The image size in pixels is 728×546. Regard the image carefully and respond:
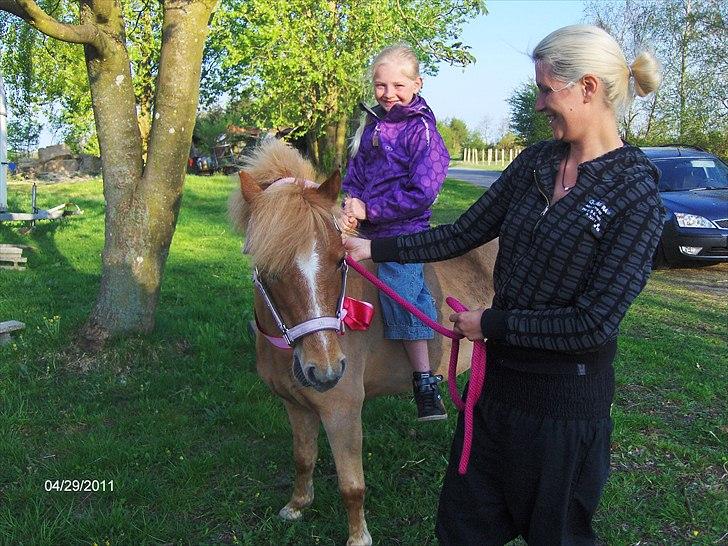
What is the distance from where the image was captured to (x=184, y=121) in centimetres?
494

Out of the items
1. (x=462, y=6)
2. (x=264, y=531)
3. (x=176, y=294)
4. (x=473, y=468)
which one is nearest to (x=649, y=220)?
(x=473, y=468)

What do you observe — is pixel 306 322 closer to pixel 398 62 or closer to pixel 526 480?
pixel 526 480

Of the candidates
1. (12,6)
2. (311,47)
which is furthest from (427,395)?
(311,47)

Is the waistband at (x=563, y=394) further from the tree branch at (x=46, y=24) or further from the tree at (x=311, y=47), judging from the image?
the tree at (x=311, y=47)

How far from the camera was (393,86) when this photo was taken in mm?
3289

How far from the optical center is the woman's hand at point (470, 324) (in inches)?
76.8

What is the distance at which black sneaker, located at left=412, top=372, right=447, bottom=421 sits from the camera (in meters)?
3.38

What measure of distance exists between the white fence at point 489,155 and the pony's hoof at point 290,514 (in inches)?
1979

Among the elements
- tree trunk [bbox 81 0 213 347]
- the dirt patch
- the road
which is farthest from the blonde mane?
the road

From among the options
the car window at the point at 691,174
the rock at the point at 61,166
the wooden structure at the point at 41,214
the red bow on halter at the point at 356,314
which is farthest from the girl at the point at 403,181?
the rock at the point at 61,166

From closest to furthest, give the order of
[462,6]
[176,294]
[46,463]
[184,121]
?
[46,463], [184,121], [176,294], [462,6]

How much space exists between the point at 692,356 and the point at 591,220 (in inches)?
178

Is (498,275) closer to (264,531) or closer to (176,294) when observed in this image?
(264,531)
